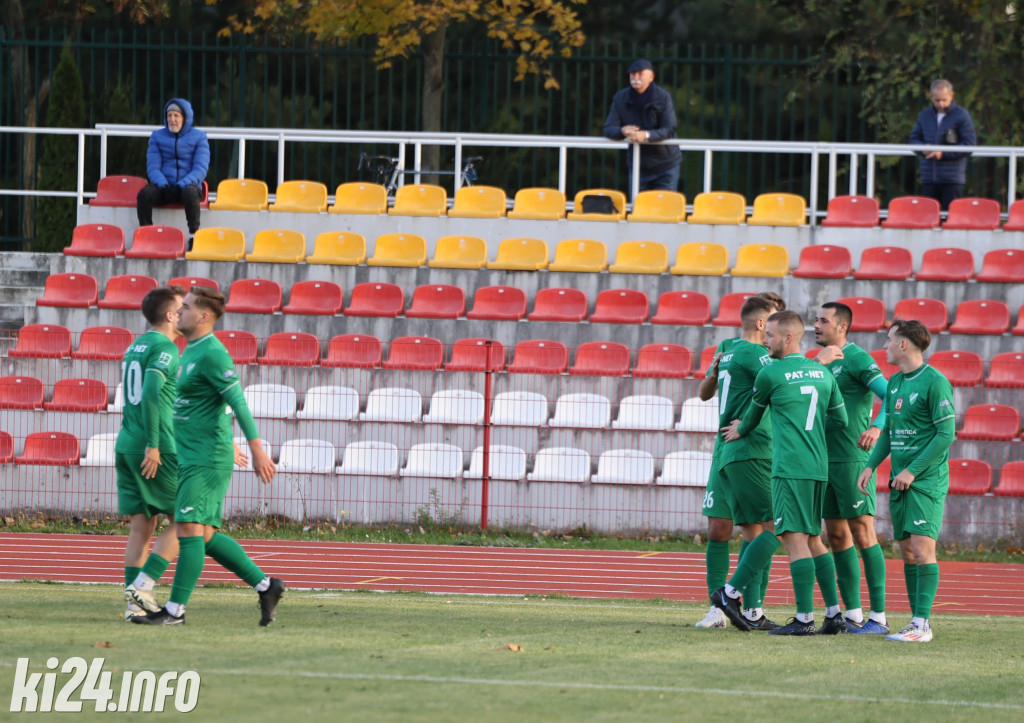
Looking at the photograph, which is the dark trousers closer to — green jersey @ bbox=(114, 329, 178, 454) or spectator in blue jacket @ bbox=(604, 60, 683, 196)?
spectator in blue jacket @ bbox=(604, 60, 683, 196)

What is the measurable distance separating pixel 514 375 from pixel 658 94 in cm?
523

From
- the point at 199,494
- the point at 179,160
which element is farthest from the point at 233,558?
the point at 179,160

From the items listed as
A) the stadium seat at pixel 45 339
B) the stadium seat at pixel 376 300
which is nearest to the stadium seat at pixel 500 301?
the stadium seat at pixel 376 300

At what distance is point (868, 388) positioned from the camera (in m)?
8.88

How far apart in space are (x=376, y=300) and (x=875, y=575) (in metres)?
8.81

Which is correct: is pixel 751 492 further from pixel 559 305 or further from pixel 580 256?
pixel 580 256

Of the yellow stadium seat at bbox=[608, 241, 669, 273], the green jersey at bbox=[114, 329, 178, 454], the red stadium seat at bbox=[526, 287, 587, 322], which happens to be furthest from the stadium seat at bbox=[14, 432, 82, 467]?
the yellow stadium seat at bbox=[608, 241, 669, 273]

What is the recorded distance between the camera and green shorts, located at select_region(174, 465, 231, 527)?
24.8ft

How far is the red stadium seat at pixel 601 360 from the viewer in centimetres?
1476

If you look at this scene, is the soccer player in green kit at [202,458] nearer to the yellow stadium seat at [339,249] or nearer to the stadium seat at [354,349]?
the stadium seat at [354,349]

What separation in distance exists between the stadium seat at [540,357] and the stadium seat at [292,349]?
2.07 m

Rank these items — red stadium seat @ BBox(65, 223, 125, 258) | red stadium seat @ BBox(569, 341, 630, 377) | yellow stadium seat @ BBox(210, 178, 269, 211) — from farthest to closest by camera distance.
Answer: yellow stadium seat @ BBox(210, 178, 269, 211) → red stadium seat @ BBox(65, 223, 125, 258) → red stadium seat @ BBox(569, 341, 630, 377)

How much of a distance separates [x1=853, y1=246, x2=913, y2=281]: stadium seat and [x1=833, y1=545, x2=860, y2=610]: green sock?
27.5 feet

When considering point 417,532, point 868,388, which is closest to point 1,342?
point 417,532
